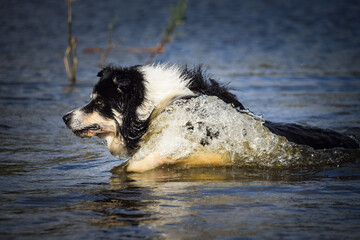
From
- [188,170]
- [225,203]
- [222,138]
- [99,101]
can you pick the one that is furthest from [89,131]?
[225,203]

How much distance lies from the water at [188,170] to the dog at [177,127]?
0.23 meters

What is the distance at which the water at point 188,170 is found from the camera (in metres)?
3.75

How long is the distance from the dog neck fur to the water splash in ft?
0.70

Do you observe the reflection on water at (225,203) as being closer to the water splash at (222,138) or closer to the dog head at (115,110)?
the water splash at (222,138)

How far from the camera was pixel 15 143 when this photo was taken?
22.6ft

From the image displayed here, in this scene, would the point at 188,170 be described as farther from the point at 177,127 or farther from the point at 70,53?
the point at 70,53

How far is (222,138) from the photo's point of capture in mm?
5711

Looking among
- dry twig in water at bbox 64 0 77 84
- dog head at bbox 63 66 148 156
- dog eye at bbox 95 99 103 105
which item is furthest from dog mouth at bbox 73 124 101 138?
dry twig in water at bbox 64 0 77 84

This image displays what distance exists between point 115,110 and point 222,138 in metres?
1.24

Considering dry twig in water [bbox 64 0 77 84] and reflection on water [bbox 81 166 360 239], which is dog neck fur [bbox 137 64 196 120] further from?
dry twig in water [bbox 64 0 77 84]

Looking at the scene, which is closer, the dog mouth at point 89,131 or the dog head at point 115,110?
the dog head at point 115,110

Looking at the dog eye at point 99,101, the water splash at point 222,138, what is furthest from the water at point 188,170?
the dog eye at point 99,101

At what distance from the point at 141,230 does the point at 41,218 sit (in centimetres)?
85

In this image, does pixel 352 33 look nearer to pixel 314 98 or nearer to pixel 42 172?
pixel 314 98
